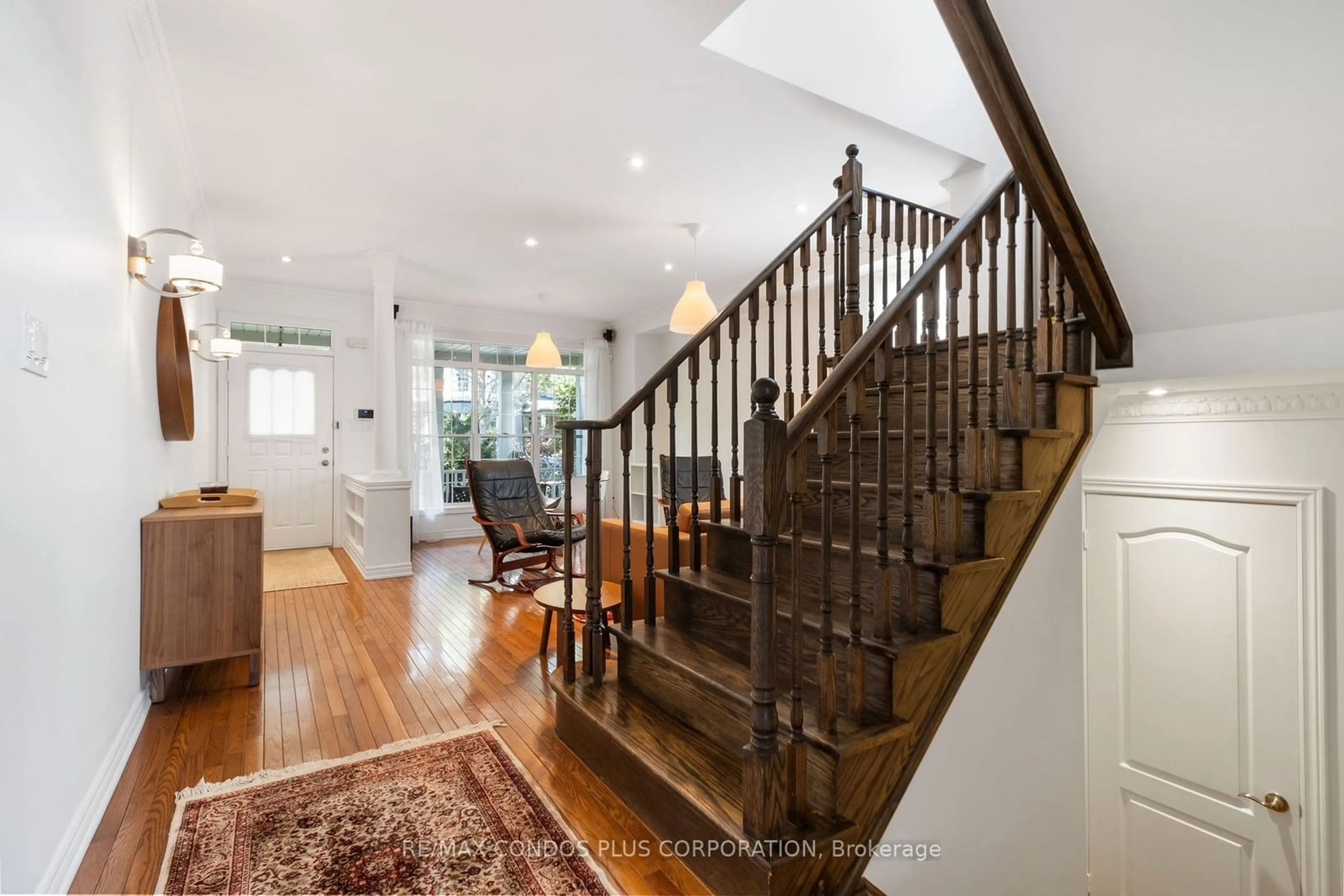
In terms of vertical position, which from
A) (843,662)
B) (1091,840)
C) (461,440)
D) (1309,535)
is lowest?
(1091,840)

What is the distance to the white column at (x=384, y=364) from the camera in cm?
519

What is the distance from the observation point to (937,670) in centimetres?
180

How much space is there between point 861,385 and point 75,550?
7.33 ft

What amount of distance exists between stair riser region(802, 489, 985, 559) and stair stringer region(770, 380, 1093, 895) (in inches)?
1.9

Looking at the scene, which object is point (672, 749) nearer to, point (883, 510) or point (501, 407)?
point (883, 510)

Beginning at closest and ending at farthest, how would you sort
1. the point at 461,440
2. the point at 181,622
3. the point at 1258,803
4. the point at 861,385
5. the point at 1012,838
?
the point at 861,385 < the point at 1012,838 < the point at 1258,803 < the point at 181,622 < the point at 461,440

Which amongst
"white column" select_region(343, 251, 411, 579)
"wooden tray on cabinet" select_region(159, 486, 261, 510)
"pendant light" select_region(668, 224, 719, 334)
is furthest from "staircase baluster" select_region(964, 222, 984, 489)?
"white column" select_region(343, 251, 411, 579)

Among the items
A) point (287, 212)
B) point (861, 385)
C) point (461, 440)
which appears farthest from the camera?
point (461, 440)

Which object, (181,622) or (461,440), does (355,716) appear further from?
(461,440)

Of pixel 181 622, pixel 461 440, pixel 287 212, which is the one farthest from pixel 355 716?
pixel 461 440

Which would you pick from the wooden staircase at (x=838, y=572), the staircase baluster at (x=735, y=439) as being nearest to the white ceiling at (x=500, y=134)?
the wooden staircase at (x=838, y=572)

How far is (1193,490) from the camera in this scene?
2592mm

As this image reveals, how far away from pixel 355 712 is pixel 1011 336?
9.68 ft

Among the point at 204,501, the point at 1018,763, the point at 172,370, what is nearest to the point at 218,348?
the point at 172,370
